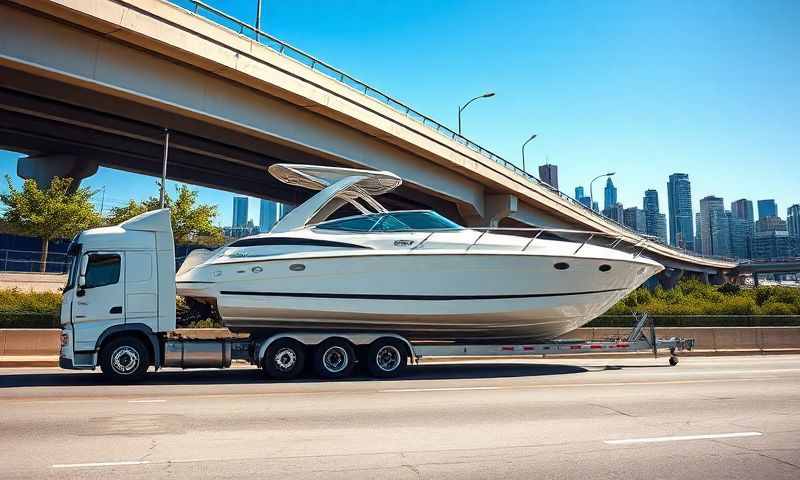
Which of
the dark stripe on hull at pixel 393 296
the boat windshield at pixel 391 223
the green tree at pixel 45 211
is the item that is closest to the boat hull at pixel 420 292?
the dark stripe on hull at pixel 393 296

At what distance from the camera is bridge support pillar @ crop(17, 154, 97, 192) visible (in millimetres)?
29672

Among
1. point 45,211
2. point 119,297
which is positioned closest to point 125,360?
point 119,297

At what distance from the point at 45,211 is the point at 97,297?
2115 centimetres

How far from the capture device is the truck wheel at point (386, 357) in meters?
11.9

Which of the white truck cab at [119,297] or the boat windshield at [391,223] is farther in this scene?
the boat windshield at [391,223]

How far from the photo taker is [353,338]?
464 inches

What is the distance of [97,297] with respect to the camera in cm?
1068

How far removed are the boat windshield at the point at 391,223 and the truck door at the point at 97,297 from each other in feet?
13.4

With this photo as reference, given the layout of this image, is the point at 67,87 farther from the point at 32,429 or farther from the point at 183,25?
the point at 32,429

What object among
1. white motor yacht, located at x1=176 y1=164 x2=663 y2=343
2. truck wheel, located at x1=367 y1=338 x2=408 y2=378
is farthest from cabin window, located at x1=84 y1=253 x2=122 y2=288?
truck wheel, located at x1=367 y1=338 x2=408 y2=378

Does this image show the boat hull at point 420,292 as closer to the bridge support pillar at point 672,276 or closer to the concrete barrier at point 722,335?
the concrete barrier at point 722,335

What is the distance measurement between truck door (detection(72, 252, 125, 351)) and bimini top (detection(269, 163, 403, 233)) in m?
3.36

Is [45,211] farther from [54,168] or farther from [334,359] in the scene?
[334,359]

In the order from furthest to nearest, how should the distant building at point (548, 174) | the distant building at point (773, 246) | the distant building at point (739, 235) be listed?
the distant building at point (739, 235), the distant building at point (773, 246), the distant building at point (548, 174)
